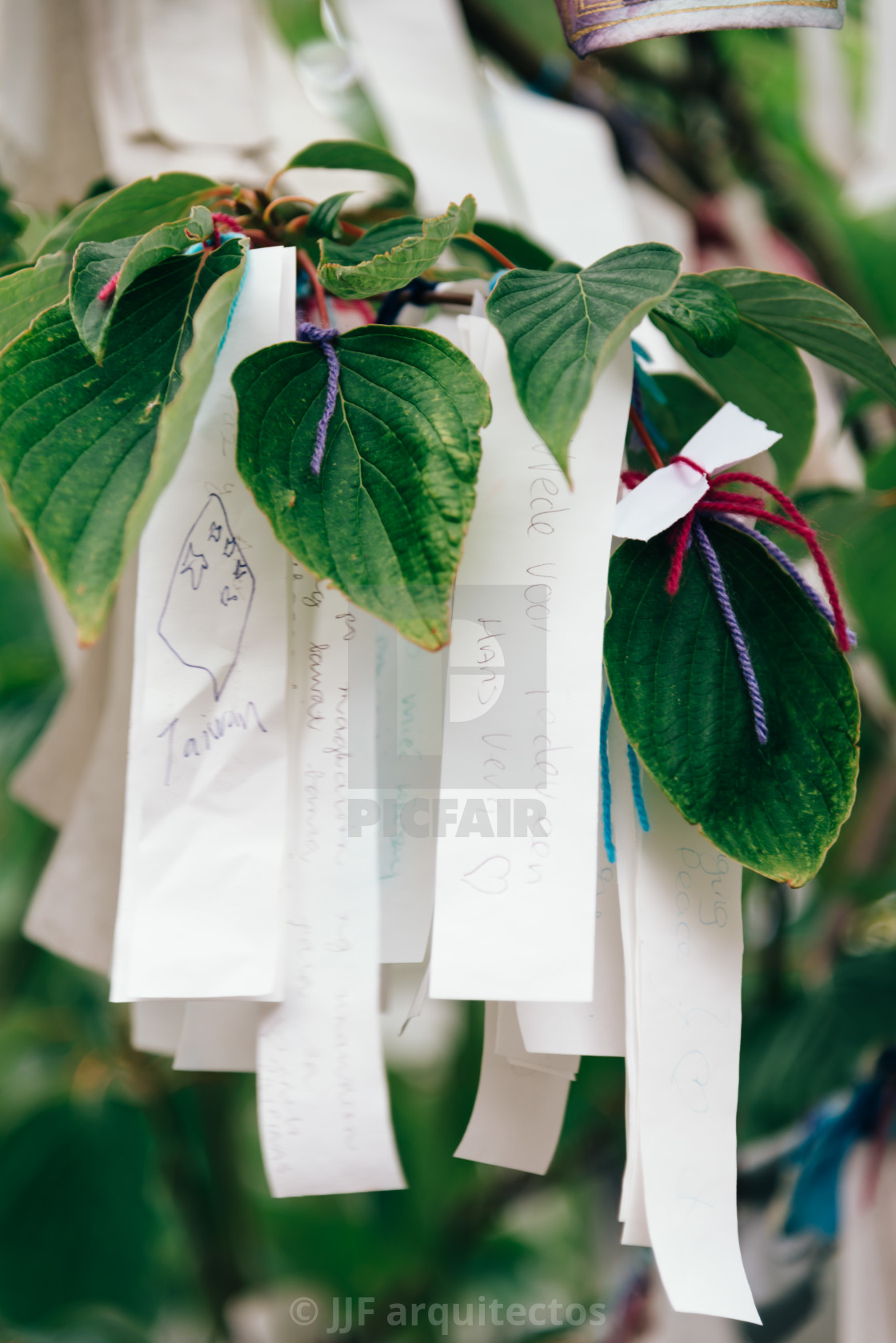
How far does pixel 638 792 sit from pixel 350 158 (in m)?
0.29

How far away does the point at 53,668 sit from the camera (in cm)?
84

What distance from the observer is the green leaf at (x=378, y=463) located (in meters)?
0.23

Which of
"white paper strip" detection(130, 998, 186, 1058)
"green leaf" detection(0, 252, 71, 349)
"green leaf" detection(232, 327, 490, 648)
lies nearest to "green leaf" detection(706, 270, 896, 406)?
"green leaf" detection(232, 327, 490, 648)

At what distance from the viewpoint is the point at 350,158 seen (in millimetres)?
359

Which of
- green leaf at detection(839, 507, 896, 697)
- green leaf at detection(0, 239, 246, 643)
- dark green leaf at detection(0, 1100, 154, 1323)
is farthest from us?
dark green leaf at detection(0, 1100, 154, 1323)

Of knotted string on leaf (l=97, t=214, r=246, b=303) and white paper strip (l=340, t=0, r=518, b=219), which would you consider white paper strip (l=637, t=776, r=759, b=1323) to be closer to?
knotted string on leaf (l=97, t=214, r=246, b=303)

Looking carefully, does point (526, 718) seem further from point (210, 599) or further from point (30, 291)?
point (30, 291)

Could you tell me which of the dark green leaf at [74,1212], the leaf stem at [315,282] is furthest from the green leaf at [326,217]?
the dark green leaf at [74,1212]

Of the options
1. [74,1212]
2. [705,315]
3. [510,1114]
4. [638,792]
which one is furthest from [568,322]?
[74,1212]

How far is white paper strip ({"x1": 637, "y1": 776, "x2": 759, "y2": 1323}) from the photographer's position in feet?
0.85

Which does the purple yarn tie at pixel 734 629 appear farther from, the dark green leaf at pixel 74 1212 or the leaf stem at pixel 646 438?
the dark green leaf at pixel 74 1212

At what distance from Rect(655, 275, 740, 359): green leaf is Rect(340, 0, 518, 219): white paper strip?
0.35 metres

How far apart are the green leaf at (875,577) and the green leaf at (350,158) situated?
32 cm

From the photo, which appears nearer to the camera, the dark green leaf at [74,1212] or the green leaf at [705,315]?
the green leaf at [705,315]
